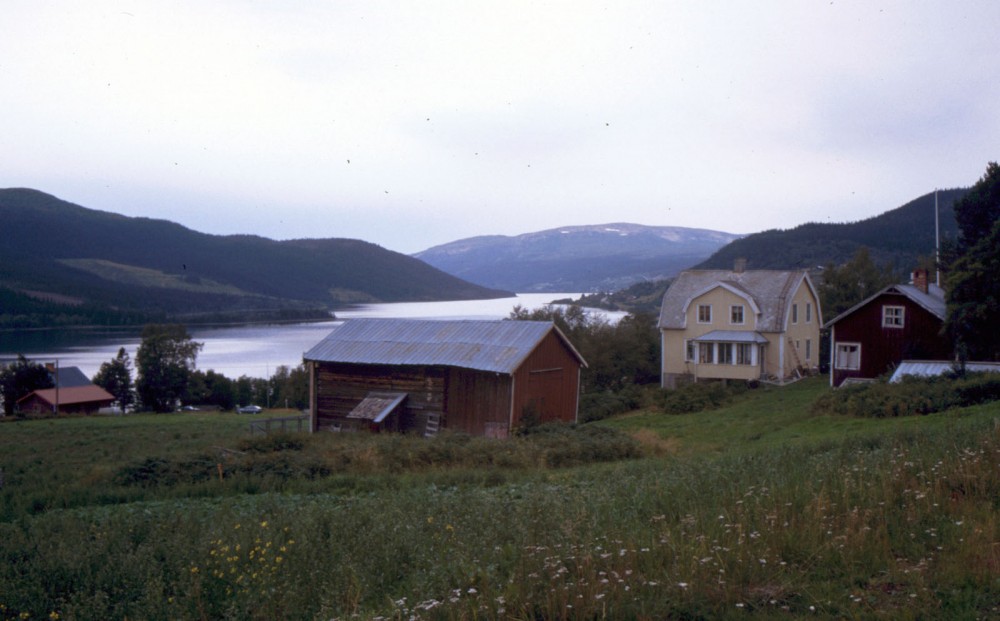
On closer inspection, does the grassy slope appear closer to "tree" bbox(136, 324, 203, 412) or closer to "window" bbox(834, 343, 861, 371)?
"window" bbox(834, 343, 861, 371)

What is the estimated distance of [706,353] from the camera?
41.7 m

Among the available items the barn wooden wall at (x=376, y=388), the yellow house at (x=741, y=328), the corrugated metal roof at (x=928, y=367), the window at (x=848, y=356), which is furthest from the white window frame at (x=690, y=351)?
the barn wooden wall at (x=376, y=388)

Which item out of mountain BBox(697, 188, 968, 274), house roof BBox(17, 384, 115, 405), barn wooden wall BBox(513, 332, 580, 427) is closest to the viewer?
barn wooden wall BBox(513, 332, 580, 427)

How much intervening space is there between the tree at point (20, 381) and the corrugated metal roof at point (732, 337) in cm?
5996

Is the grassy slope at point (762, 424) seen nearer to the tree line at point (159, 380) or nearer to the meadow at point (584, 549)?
the meadow at point (584, 549)

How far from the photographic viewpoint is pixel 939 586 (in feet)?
15.5

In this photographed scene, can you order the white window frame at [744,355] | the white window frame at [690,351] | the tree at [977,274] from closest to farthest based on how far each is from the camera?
the tree at [977,274] < the white window frame at [744,355] < the white window frame at [690,351]

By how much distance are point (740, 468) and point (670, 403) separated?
88.7 feet

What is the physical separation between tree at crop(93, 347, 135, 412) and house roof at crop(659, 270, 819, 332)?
54465 millimetres

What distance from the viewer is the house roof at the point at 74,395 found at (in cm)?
6475

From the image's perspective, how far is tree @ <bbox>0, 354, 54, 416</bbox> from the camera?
6712cm

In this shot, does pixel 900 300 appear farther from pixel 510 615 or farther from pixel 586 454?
pixel 510 615

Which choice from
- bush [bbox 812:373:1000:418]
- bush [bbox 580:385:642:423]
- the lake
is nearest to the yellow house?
bush [bbox 580:385:642:423]

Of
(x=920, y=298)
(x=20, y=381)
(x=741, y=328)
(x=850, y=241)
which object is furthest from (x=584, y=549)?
(x=850, y=241)
